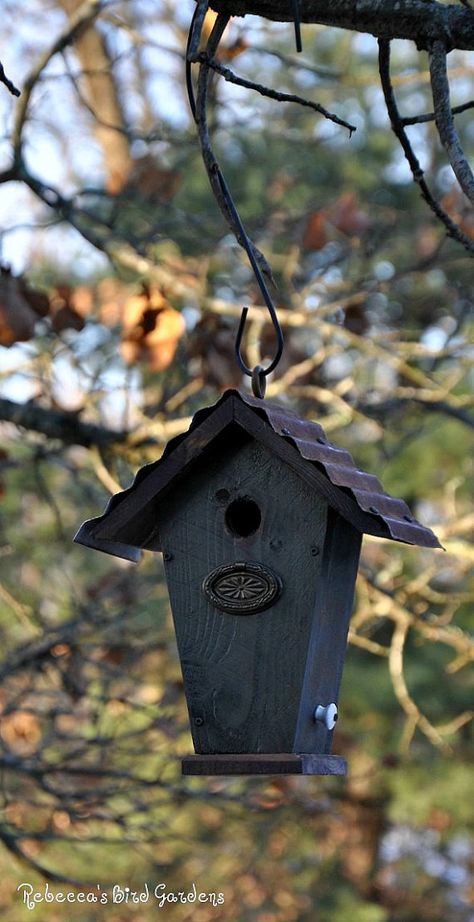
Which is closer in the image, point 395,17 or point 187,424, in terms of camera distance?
point 395,17

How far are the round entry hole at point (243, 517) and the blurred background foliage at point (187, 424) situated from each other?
1.67m

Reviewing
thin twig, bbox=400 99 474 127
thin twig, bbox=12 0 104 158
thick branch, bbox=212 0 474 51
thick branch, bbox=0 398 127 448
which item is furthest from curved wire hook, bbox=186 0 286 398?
thick branch, bbox=0 398 127 448

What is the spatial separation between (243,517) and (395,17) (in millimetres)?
897

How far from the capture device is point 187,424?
3961 millimetres

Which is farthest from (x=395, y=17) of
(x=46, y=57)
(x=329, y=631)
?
(x=46, y=57)

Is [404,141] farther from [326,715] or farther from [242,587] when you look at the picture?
[326,715]

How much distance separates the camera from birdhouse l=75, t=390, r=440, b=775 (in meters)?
2.09

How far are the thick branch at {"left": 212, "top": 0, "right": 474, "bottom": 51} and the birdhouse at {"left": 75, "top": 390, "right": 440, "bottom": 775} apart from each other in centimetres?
62

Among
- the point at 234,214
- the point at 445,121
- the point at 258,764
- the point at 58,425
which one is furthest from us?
the point at 58,425

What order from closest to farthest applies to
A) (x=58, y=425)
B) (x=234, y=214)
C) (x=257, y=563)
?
(x=234, y=214), (x=257, y=563), (x=58, y=425)

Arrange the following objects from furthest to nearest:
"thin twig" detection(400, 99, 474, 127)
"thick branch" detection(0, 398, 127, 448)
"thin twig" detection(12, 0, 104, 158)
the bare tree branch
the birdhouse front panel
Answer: "thick branch" detection(0, 398, 127, 448)
"thin twig" detection(12, 0, 104, 158)
the birdhouse front panel
"thin twig" detection(400, 99, 474, 127)
the bare tree branch

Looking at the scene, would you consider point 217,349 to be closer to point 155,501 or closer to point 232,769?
point 155,501

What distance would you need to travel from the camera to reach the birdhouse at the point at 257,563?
6.84ft

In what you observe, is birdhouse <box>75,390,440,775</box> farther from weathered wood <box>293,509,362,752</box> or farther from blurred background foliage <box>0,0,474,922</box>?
blurred background foliage <box>0,0,474,922</box>
